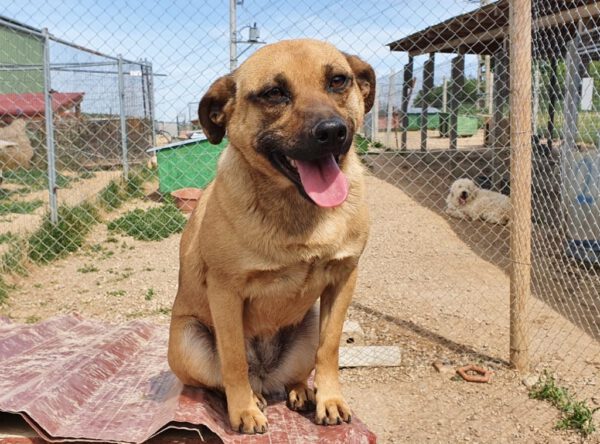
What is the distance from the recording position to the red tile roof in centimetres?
969

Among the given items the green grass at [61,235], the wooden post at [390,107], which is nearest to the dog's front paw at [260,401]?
the green grass at [61,235]

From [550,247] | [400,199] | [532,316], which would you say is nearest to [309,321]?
[532,316]

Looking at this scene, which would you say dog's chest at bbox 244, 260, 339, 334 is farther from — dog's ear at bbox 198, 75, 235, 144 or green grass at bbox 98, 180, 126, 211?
green grass at bbox 98, 180, 126, 211

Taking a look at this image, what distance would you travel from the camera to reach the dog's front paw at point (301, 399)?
8.13 ft

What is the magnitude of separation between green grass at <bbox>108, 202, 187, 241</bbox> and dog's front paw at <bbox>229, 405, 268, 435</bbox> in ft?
15.7

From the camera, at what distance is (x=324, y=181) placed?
2.10 metres

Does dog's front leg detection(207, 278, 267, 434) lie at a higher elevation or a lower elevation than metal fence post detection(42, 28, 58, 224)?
lower

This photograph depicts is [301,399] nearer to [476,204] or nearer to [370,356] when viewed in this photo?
[370,356]

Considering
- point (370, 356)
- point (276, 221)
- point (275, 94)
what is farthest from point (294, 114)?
point (370, 356)

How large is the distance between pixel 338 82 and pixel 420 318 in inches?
109

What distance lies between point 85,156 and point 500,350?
8.04 m

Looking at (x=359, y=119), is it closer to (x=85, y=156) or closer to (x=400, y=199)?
(x=400, y=199)

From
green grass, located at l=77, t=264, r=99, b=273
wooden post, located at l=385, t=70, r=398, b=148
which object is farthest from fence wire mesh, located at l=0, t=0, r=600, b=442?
wooden post, located at l=385, t=70, r=398, b=148

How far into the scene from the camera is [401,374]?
3766mm
